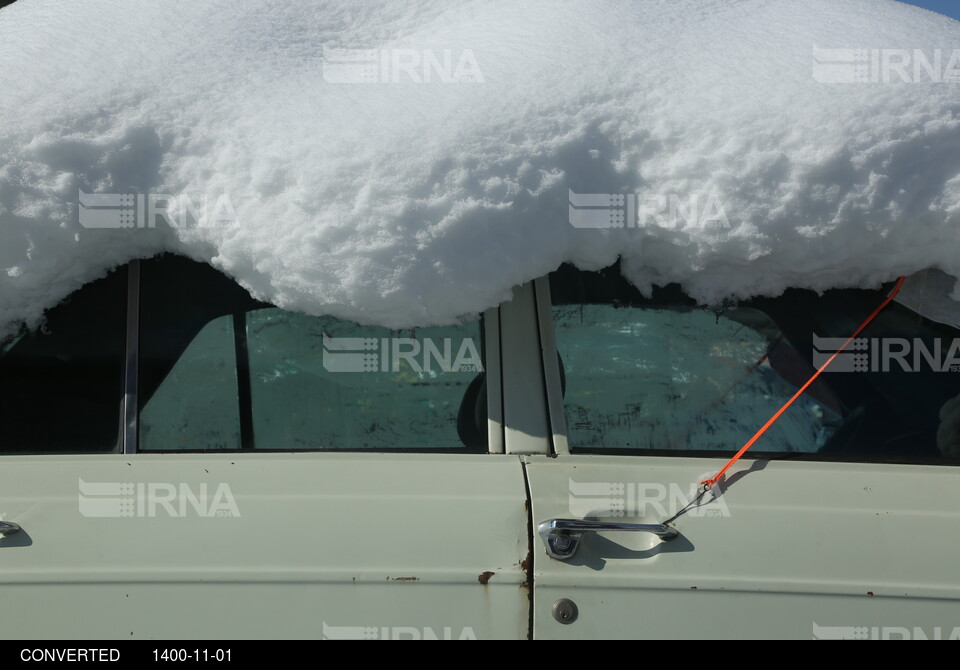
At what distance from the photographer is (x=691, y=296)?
167 centimetres

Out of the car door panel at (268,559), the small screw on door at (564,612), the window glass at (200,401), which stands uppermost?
the window glass at (200,401)

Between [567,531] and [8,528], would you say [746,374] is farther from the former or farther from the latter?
[8,528]

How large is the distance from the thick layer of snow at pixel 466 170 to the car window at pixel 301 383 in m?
0.08

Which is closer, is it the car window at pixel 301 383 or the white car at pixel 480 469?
the white car at pixel 480 469

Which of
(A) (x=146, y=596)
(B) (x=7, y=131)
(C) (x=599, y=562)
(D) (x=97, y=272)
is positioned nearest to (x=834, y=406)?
(C) (x=599, y=562)

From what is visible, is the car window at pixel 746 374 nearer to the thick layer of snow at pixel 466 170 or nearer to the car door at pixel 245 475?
the thick layer of snow at pixel 466 170

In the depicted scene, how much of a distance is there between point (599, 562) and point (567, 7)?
131 cm

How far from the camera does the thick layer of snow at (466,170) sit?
155 centimetres

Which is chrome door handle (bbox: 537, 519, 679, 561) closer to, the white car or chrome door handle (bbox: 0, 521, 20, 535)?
the white car

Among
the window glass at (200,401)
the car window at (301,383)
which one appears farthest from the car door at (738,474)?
the window glass at (200,401)

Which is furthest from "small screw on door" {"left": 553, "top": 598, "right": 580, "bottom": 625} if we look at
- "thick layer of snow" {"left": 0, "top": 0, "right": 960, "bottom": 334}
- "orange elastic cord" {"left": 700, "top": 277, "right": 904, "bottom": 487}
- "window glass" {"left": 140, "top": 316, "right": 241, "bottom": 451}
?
"window glass" {"left": 140, "top": 316, "right": 241, "bottom": 451}

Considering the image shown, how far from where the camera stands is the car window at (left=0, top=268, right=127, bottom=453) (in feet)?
5.35

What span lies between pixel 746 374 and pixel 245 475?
1067mm

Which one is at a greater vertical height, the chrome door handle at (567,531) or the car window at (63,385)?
the car window at (63,385)
